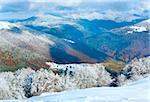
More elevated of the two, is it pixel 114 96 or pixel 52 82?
pixel 114 96

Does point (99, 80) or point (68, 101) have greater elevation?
point (68, 101)

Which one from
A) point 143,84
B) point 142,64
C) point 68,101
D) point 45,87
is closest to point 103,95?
point 68,101

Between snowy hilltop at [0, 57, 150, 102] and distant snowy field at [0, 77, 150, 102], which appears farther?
snowy hilltop at [0, 57, 150, 102]

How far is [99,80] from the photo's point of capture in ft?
426

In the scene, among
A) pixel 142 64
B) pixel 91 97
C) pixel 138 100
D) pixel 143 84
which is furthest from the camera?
pixel 142 64

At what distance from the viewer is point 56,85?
102 metres

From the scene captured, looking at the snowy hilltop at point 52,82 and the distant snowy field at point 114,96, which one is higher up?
the distant snowy field at point 114,96

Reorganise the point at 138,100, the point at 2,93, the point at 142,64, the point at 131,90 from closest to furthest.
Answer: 1. the point at 138,100
2. the point at 131,90
3. the point at 2,93
4. the point at 142,64

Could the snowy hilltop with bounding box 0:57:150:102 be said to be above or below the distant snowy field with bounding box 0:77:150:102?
below

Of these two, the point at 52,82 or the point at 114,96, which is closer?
the point at 114,96

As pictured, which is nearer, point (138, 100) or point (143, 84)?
point (138, 100)

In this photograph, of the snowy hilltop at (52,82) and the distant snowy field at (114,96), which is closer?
the distant snowy field at (114,96)

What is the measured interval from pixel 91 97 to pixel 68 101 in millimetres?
1351

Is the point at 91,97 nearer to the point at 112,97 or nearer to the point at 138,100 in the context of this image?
the point at 112,97
